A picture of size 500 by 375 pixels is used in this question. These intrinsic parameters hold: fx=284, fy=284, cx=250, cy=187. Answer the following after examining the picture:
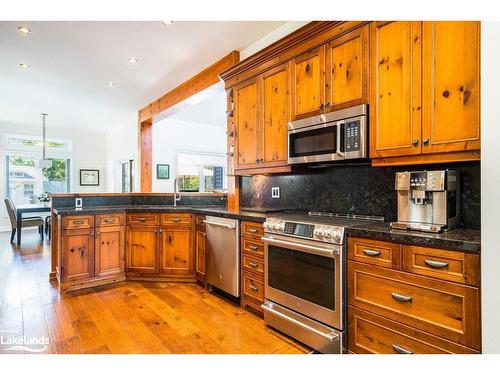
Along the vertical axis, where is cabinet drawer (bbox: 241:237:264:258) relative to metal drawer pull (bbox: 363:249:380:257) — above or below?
below

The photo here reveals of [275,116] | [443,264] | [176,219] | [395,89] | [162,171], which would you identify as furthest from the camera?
[162,171]

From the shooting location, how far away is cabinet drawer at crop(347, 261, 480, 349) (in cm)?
139

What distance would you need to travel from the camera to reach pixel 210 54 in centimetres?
355

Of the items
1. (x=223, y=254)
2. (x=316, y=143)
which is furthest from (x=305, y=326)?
(x=316, y=143)

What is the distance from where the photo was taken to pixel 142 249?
3580 millimetres

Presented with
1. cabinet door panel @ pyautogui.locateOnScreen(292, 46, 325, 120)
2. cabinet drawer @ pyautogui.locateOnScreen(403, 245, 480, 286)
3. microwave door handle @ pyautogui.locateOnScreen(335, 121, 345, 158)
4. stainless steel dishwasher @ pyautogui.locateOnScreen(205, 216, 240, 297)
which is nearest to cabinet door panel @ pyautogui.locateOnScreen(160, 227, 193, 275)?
stainless steel dishwasher @ pyautogui.locateOnScreen(205, 216, 240, 297)

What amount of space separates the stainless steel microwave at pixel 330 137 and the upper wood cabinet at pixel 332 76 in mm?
82

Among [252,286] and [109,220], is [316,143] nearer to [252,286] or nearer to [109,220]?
[252,286]

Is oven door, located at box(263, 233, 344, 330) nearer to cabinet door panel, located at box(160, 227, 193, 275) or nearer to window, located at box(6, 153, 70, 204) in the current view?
cabinet door panel, located at box(160, 227, 193, 275)

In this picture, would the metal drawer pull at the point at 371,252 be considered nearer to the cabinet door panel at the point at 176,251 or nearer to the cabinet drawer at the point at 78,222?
the cabinet door panel at the point at 176,251

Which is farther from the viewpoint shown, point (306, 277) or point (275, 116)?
point (275, 116)

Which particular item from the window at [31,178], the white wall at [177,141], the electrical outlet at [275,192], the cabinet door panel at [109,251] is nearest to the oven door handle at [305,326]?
the electrical outlet at [275,192]

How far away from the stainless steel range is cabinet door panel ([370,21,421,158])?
2.12 feet

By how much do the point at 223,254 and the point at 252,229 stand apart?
20.6 inches
